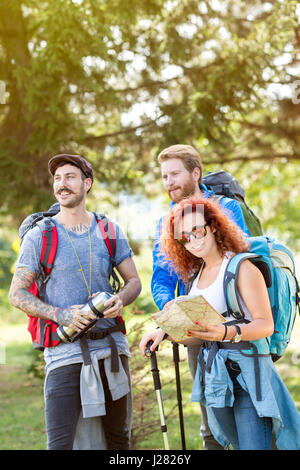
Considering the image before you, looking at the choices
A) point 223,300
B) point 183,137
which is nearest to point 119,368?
point 223,300

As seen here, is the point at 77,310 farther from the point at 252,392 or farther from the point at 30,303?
the point at 252,392

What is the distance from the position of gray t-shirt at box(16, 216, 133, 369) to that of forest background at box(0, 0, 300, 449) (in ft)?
11.3

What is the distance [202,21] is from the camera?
8.69m

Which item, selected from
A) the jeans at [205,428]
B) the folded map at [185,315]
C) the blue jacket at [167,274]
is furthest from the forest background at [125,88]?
the folded map at [185,315]

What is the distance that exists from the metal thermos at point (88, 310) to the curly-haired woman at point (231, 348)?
0.36 meters

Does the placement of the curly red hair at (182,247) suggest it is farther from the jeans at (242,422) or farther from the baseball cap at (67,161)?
the baseball cap at (67,161)

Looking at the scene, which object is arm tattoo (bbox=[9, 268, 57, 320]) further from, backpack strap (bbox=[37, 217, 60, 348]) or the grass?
the grass

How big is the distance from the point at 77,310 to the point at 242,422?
107 cm

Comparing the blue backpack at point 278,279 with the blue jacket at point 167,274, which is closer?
the blue backpack at point 278,279

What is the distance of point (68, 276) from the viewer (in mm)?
3576

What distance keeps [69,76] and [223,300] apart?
5605 mm

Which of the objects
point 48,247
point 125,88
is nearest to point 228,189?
point 48,247

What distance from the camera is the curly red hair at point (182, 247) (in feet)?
10.5

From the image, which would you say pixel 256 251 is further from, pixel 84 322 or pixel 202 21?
pixel 202 21
